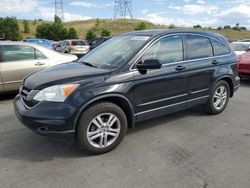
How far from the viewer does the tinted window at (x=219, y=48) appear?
17.3ft

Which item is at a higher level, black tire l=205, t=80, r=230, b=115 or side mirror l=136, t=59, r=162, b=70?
side mirror l=136, t=59, r=162, b=70

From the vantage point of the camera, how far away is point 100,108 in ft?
11.9

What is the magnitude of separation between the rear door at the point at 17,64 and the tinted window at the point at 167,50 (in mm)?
3672

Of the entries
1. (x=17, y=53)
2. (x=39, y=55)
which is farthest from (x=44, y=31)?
(x=17, y=53)

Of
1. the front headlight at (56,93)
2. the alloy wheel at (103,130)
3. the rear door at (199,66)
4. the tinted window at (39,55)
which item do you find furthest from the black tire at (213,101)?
the tinted window at (39,55)

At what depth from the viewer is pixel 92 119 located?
3600mm

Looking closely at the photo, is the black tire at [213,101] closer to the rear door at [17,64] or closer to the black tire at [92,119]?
the black tire at [92,119]

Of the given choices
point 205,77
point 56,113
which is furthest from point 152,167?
point 205,77

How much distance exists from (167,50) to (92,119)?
5.72 ft

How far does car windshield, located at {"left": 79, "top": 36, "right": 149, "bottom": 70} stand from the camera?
4.06 meters

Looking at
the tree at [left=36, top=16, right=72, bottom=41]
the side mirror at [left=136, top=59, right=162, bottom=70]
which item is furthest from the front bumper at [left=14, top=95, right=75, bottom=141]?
the tree at [left=36, top=16, right=72, bottom=41]

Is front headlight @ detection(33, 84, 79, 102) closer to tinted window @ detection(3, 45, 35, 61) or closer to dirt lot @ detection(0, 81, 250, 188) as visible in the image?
dirt lot @ detection(0, 81, 250, 188)

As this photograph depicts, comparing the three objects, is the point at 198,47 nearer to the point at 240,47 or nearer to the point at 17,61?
the point at 17,61

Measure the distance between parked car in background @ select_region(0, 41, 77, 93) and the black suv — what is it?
8.11ft
